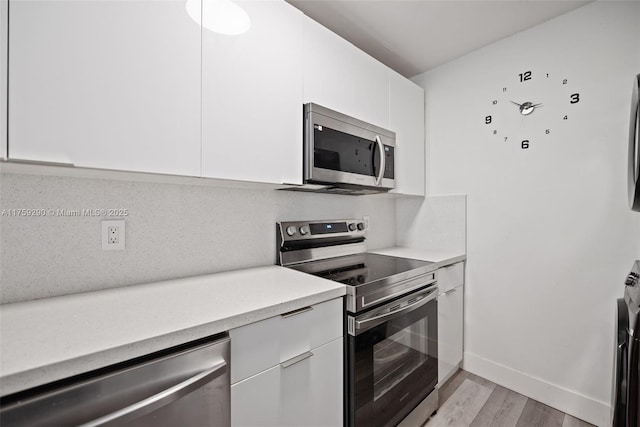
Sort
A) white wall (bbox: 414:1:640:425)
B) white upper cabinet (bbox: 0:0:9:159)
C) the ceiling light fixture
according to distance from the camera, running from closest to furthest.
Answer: white upper cabinet (bbox: 0:0:9:159) < the ceiling light fixture < white wall (bbox: 414:1:640:425)

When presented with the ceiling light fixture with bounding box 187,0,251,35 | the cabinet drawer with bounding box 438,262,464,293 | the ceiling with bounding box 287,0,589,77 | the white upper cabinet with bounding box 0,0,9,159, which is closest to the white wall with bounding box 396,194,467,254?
the cabinet drawer with bounding box 438,262,464,293

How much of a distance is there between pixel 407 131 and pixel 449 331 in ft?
4.92

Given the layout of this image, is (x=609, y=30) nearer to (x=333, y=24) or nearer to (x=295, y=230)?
(x=333, y=24)

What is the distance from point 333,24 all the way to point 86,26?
1.43 m

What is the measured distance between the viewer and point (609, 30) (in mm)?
1578

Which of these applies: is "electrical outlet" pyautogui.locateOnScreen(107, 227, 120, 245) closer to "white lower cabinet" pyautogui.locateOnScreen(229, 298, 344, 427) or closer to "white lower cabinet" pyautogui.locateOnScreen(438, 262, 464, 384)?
"white lower cabinet" pyautogui.locateOnScreen(229, 298, 344, 427)

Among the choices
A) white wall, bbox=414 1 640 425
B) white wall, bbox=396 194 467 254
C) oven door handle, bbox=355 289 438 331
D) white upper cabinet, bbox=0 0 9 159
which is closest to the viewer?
white upper cabinet, bbox=0 0 9 159

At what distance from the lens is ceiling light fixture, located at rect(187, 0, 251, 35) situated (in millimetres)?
1073

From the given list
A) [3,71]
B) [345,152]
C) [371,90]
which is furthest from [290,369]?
[371,90]

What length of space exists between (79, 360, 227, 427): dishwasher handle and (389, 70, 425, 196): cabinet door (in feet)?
5.36

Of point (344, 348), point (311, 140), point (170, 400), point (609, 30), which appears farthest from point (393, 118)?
point (170, 400)

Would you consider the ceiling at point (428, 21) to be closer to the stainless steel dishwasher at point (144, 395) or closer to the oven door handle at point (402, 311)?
the oven door handle at point (402, 311)

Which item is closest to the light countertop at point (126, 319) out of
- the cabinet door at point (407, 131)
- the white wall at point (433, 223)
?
the cabinet door at point (407, 131)

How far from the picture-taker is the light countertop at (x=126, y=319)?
621 mm
